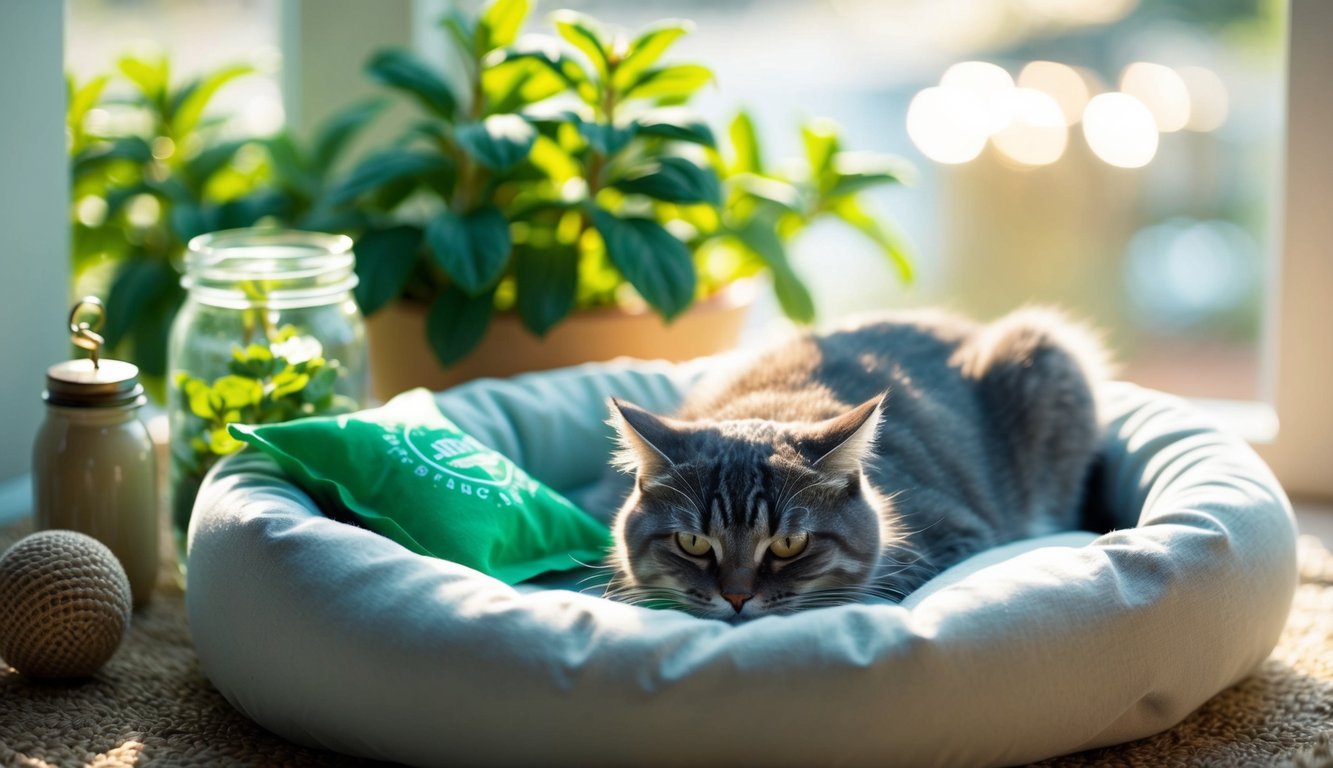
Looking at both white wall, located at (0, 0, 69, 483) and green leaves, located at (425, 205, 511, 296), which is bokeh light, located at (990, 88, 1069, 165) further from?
white wall, located at (0, 0, 69, 483)

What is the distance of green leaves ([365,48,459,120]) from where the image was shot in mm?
2783

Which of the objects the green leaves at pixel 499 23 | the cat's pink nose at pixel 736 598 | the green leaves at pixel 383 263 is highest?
the green leaves at pixel 499 23

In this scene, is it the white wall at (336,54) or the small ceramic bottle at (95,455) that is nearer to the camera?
the small ceramic bottle at (95,455)

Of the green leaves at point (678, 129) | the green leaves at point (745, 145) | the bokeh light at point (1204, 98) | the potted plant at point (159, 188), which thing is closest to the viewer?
the green leaves at point (678, 129)

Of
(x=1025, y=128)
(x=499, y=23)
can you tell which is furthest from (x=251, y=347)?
(x=1025, y=128)

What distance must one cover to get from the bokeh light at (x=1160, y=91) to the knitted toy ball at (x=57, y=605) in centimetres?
265

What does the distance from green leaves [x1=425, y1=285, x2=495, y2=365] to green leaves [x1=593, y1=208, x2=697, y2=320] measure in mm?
289

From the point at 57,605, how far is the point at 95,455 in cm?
35

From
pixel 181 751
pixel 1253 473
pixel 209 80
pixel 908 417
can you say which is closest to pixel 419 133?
pixel 209 80

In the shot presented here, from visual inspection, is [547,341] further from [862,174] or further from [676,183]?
[862,174]

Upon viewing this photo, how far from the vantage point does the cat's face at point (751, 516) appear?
66.9 inches

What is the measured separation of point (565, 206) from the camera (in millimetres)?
2701

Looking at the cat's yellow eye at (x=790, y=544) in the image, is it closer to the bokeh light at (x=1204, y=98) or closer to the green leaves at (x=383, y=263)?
the green leaves at (x=383, y=263)

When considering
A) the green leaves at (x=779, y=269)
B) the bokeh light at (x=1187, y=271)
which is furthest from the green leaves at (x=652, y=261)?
the bokeh light at (x=1187, y=271)
